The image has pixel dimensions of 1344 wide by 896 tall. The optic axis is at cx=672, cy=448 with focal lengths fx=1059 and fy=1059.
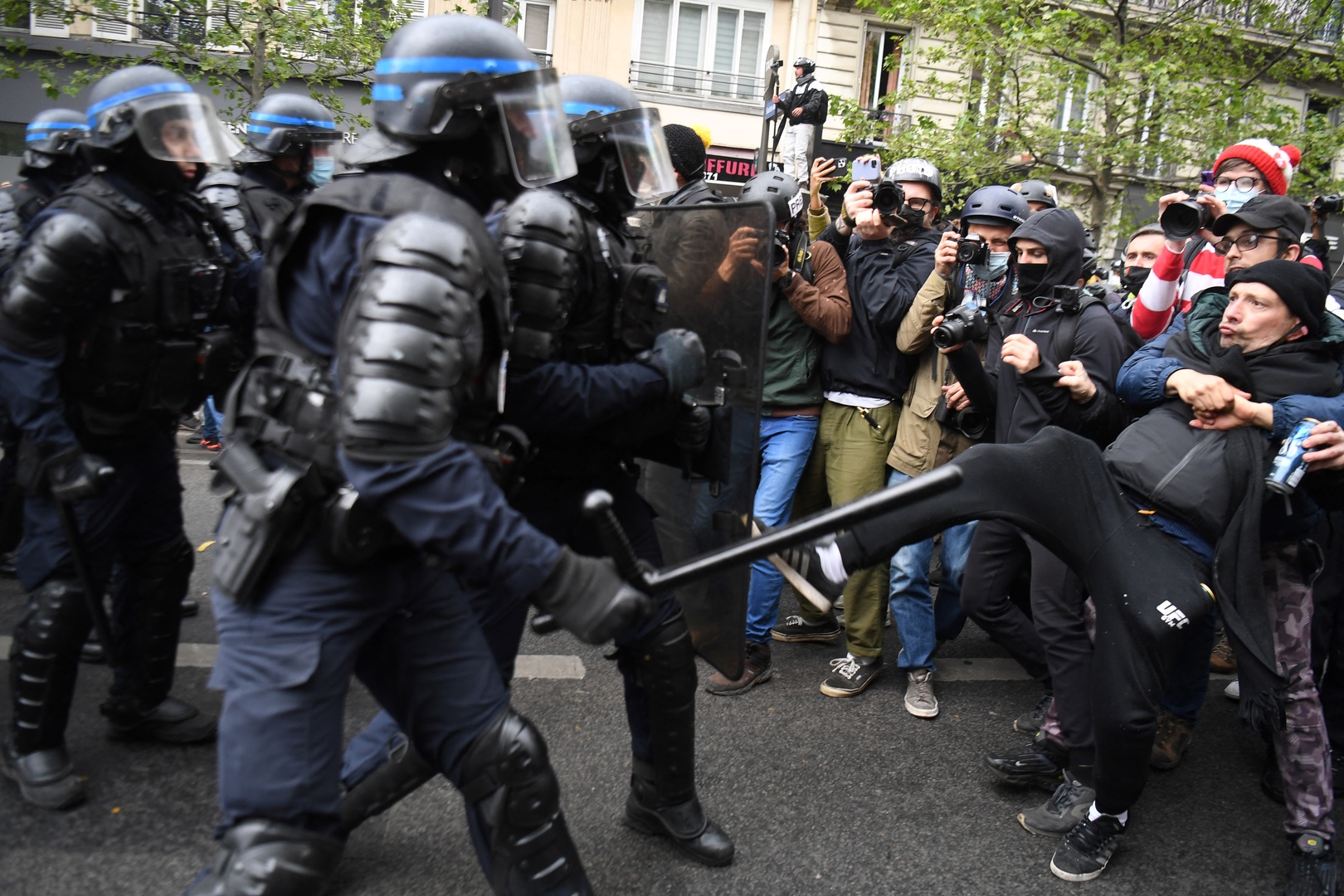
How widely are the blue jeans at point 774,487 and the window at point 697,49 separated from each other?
609 inches

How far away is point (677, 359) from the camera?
262 cm

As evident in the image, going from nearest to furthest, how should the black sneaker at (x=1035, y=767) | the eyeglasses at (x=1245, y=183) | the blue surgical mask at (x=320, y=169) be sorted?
1. the black sneaker at (x=1035, y=767)
2. the eyeglasses at (x=1245, y=183)
3. the blue surgical mask at (x=320, y=169)

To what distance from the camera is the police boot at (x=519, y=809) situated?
1948 millimetres

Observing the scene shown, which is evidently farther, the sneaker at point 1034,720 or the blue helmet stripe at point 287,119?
the blue helmet stripe at point 287,119

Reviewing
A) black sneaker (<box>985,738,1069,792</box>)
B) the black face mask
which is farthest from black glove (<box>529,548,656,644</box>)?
the black face mask

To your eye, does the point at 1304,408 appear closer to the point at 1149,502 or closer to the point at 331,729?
the point at 1149,502

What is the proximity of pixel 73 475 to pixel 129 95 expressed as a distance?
104cm

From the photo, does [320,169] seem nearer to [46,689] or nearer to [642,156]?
[642,156]

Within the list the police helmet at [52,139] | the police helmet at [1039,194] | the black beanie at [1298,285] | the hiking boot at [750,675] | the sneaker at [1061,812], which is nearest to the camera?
the black beanie at [1298,285]

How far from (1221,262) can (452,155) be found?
10.9ft

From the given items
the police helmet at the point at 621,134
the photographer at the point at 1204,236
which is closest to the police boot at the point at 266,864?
the police helmet at the point at 621,134

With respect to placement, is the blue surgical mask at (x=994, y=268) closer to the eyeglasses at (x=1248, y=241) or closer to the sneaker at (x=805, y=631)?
the eyeglasses at (x=1248, y=241)

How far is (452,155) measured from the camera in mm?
2041

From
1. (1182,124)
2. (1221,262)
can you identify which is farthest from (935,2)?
(1221,262)
